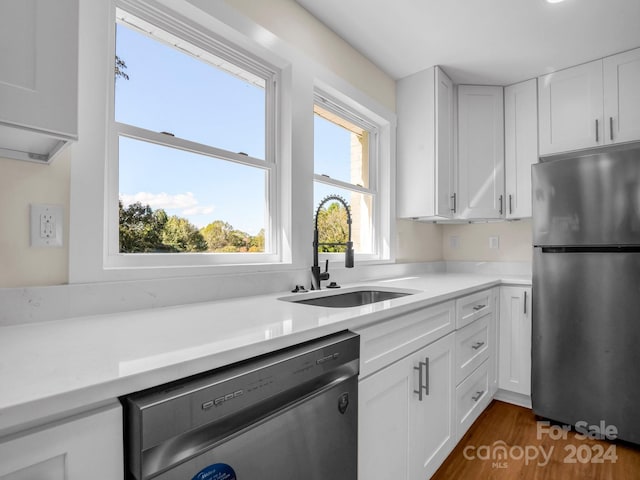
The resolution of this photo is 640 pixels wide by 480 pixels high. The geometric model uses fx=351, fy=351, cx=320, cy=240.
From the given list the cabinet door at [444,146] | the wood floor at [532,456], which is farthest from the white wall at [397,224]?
the wood floor at [532,456]

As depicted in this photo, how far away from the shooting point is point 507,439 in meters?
2.08

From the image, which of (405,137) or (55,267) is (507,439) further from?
(55,267)

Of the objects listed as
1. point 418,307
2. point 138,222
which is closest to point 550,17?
point 418,307

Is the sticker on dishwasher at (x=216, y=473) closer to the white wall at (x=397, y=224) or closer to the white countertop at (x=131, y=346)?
the white countertop at (x=131, y=346)

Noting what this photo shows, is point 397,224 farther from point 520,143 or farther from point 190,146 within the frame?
point 190,146

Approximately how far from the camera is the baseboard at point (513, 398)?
2473 millimetres

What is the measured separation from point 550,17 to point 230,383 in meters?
2.52

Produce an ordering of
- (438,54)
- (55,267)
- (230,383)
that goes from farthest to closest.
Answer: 1. (438,54)
2. (55,267)
3. (230,383)

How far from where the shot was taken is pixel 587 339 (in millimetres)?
2062

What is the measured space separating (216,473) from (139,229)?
97 cm

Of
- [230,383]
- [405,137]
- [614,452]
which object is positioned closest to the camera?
[230,383]

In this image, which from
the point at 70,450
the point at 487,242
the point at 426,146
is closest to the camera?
the point at 70,450

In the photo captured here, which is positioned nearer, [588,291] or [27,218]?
[27,218]

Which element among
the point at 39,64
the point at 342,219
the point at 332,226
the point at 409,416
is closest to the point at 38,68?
the point at 39,64
